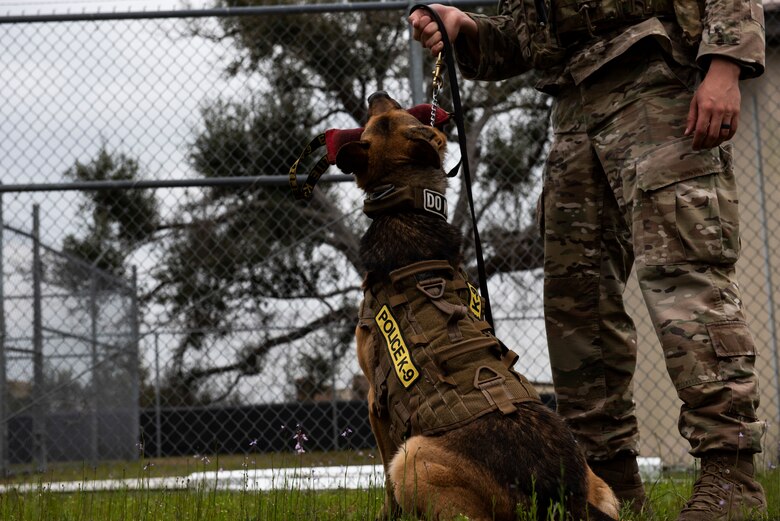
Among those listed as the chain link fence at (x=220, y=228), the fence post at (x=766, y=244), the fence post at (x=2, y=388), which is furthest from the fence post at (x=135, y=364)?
the fence post at (x=766, y=244)

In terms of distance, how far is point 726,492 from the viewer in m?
2.38

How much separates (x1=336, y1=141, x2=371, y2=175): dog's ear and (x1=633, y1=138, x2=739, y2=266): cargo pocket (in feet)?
2.72

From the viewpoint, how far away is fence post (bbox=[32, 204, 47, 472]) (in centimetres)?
571

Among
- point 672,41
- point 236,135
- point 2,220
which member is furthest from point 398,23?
point 672,41

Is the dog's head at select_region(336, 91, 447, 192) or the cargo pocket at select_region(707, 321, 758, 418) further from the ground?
the dog's head at select_region(336, 91, 447, 192)

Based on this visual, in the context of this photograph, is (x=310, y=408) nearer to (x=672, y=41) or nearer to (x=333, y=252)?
(x=333, y=252)

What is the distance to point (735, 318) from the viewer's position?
7.92 ft

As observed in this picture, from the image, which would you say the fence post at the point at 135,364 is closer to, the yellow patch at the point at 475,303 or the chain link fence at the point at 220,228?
the chain link fence at the point at 220,228

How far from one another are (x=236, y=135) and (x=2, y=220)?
1900 mm

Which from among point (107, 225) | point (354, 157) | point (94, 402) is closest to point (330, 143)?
point (354, 157)

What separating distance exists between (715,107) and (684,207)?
283mm

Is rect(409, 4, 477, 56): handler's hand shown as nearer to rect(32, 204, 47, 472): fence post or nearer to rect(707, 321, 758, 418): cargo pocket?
rect(707, 321, 758, 418): cargo pocket

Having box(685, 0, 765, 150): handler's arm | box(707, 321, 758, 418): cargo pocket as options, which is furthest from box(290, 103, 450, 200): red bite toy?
box(707, 321, 758, 418): cargo pocket

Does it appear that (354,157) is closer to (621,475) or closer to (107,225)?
(621,475)
